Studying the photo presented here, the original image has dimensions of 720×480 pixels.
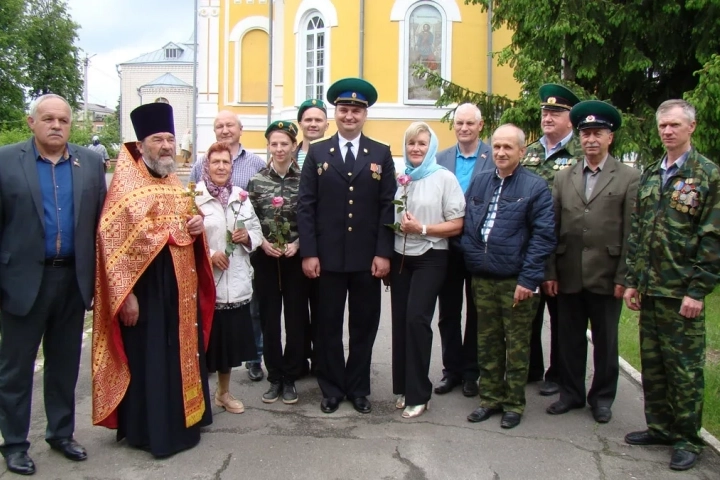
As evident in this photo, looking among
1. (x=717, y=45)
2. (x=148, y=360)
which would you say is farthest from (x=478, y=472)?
(x=717, y=45)

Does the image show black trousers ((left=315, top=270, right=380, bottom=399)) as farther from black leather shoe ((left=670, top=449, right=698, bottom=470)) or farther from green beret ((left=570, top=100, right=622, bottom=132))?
black leather shoe ((left=670, top=449, right=698, bottom=470))

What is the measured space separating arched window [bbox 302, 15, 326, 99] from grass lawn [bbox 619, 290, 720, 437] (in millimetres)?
11387

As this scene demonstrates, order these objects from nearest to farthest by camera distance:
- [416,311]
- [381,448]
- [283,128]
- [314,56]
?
[381,448], [416,311], [283,128], [314,56]

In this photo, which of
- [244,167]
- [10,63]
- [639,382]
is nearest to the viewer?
[639,382]

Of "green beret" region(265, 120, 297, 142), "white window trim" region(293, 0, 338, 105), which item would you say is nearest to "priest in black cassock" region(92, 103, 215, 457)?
"green beret" region(265, 120, 297, 142)

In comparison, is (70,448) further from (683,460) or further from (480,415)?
(683,460)

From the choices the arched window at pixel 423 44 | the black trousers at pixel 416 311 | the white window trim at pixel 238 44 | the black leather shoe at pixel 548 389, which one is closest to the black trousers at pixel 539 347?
the black leather shoe at pixel 548 389

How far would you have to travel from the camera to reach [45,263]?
429cm

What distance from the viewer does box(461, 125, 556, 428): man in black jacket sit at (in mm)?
4863

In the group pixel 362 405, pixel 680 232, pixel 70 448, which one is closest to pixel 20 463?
pixel 70 448

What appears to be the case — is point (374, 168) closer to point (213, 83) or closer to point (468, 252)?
point (468, 252)

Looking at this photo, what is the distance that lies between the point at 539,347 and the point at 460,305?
791mm

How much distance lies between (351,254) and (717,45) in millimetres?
7050

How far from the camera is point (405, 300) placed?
5.21m
